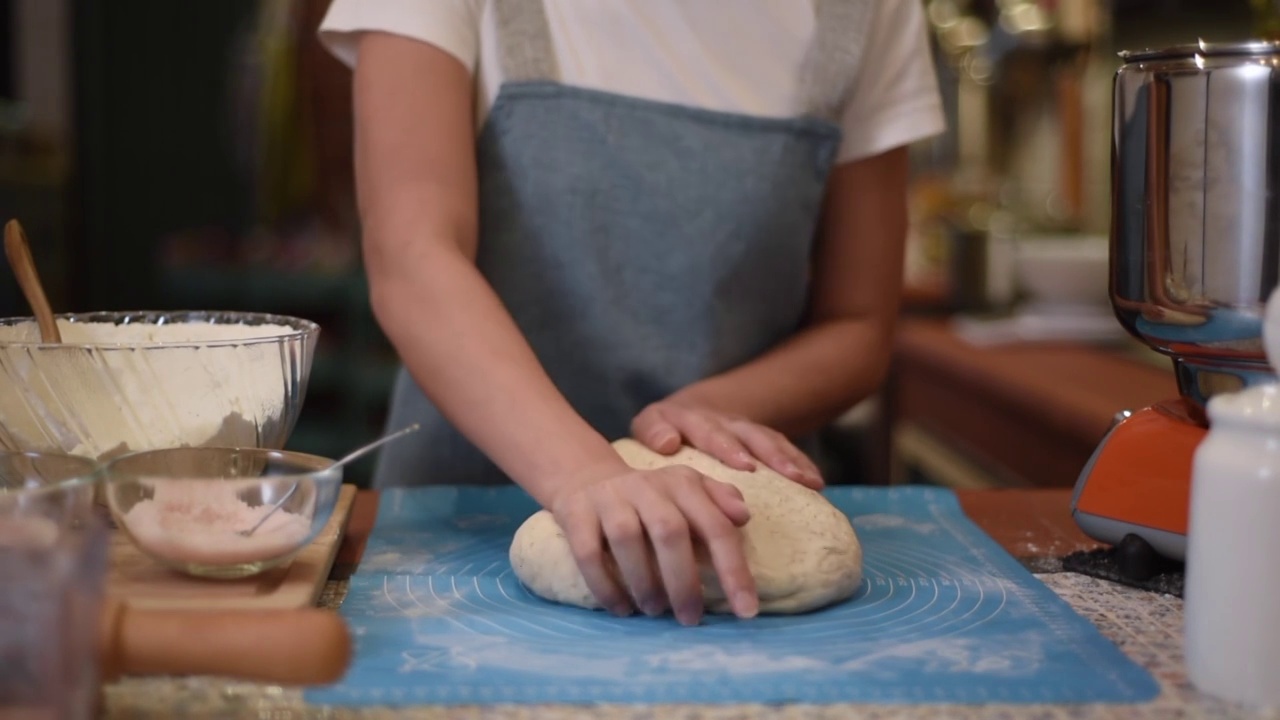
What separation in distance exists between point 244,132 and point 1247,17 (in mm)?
3541

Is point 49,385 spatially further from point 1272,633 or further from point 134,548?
point 1272,633

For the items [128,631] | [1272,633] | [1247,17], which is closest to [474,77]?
[128,631]

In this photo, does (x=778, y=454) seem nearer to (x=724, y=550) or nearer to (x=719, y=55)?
(x=724, y=550)

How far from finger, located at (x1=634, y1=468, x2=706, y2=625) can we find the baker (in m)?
0.28

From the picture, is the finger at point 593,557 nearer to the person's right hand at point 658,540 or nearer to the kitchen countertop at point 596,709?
the person's right hand at point 658,540

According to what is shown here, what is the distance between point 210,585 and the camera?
0.75 meters

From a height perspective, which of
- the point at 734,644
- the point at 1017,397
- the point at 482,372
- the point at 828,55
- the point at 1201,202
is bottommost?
the point at 1017,397

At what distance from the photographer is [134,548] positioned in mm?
794

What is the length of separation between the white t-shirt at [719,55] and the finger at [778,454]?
395 millimetres

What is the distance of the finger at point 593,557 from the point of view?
→ 748mm

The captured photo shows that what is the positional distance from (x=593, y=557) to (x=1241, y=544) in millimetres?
350

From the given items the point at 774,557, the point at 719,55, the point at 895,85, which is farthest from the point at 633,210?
the point at 774,557

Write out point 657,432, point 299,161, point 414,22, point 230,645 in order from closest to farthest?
point 230,645 < point 657,432 < point 414,22 < point 299,161

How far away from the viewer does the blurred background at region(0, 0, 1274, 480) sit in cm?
282
